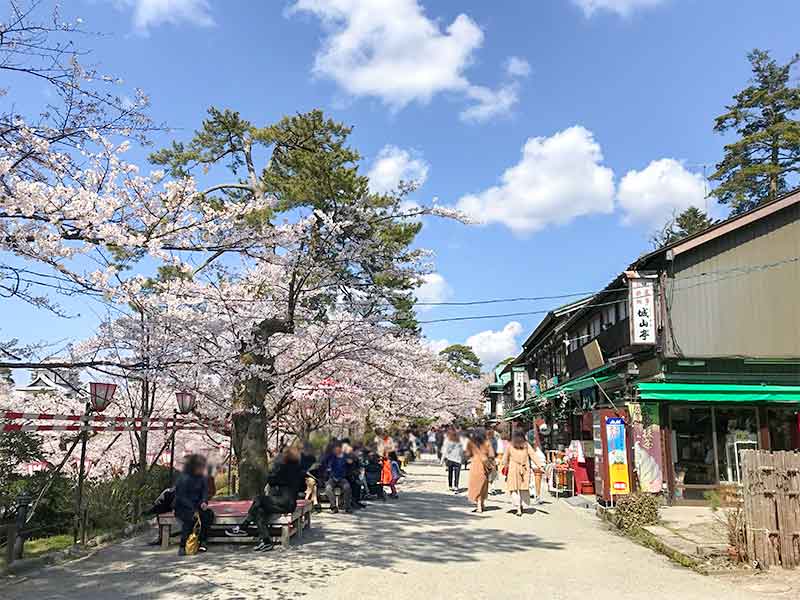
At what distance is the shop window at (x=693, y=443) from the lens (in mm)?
16172

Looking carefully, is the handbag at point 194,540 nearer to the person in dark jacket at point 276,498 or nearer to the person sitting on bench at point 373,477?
the person in dark jacket at point 276,498

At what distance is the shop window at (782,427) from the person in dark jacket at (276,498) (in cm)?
1256

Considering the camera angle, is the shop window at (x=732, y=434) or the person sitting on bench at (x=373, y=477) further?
the person sitting on bench at (x=373, y=477)

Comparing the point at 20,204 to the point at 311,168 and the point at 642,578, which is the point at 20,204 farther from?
the point at 311,168

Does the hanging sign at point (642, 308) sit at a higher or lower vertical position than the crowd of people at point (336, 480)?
higher

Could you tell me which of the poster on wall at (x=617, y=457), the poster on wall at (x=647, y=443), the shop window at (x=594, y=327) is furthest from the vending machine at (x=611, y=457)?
the shop window at (x=594, y=327)

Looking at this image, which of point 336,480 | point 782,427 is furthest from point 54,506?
point 782,427

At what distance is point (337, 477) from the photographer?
47.8 ft

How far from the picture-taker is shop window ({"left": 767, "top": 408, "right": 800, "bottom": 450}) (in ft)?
53.2

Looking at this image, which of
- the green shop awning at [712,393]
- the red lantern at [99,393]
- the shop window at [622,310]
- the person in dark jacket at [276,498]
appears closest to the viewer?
the person in dark jacket at [276,498]

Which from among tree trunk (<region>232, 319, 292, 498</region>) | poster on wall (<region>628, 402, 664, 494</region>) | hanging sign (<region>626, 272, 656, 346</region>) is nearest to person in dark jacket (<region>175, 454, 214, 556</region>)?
tree trunk (<region>232, 319, 292, 498</region>)

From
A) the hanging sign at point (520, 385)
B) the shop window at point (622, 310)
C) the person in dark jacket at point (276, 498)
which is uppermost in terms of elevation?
the shop window at point (622, 310)

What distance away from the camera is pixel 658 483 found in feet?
51.6

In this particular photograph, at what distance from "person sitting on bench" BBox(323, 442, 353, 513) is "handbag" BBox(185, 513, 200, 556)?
530 cm
